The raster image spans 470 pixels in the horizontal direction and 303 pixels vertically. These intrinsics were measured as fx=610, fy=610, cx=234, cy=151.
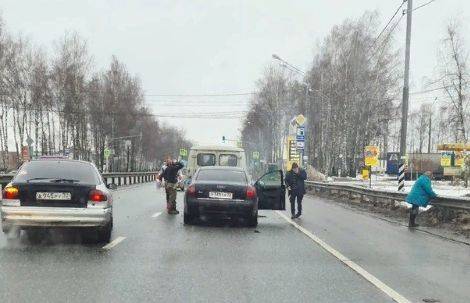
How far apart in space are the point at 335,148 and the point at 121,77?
1278 inches

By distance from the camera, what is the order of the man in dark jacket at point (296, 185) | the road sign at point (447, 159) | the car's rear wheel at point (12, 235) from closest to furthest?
the car's rear wheel at point (12, 235) < the man in dark jacket at point (296, 185) < the road sign at point (447, 159)

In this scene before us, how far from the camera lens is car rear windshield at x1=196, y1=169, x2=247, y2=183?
14.0 meters

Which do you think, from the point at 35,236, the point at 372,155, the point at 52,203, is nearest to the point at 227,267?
the point at 52,203

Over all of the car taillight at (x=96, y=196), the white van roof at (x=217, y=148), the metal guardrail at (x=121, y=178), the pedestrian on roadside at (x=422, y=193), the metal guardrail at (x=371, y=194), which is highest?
the white van roof at (x=217, y=148)

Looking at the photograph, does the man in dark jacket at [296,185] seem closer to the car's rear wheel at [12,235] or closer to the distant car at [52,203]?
the distant car at [52,203]

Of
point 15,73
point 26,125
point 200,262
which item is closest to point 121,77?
point 26,125

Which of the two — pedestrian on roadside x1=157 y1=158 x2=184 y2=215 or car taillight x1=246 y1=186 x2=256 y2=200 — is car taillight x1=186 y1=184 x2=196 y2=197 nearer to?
car taillight x1=246 y1=186 x2=256 y2=200

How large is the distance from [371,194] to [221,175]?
990cm

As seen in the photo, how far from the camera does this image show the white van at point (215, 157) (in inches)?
931

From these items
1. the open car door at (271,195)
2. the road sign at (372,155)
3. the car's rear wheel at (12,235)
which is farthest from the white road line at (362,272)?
the road sign at (372,155)

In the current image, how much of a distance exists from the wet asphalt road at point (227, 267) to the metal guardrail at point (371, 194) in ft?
6.09

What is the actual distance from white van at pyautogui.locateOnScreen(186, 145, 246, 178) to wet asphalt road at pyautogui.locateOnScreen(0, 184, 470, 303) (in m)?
10.8

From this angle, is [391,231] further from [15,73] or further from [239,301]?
[15,73]

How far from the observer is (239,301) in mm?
5941
